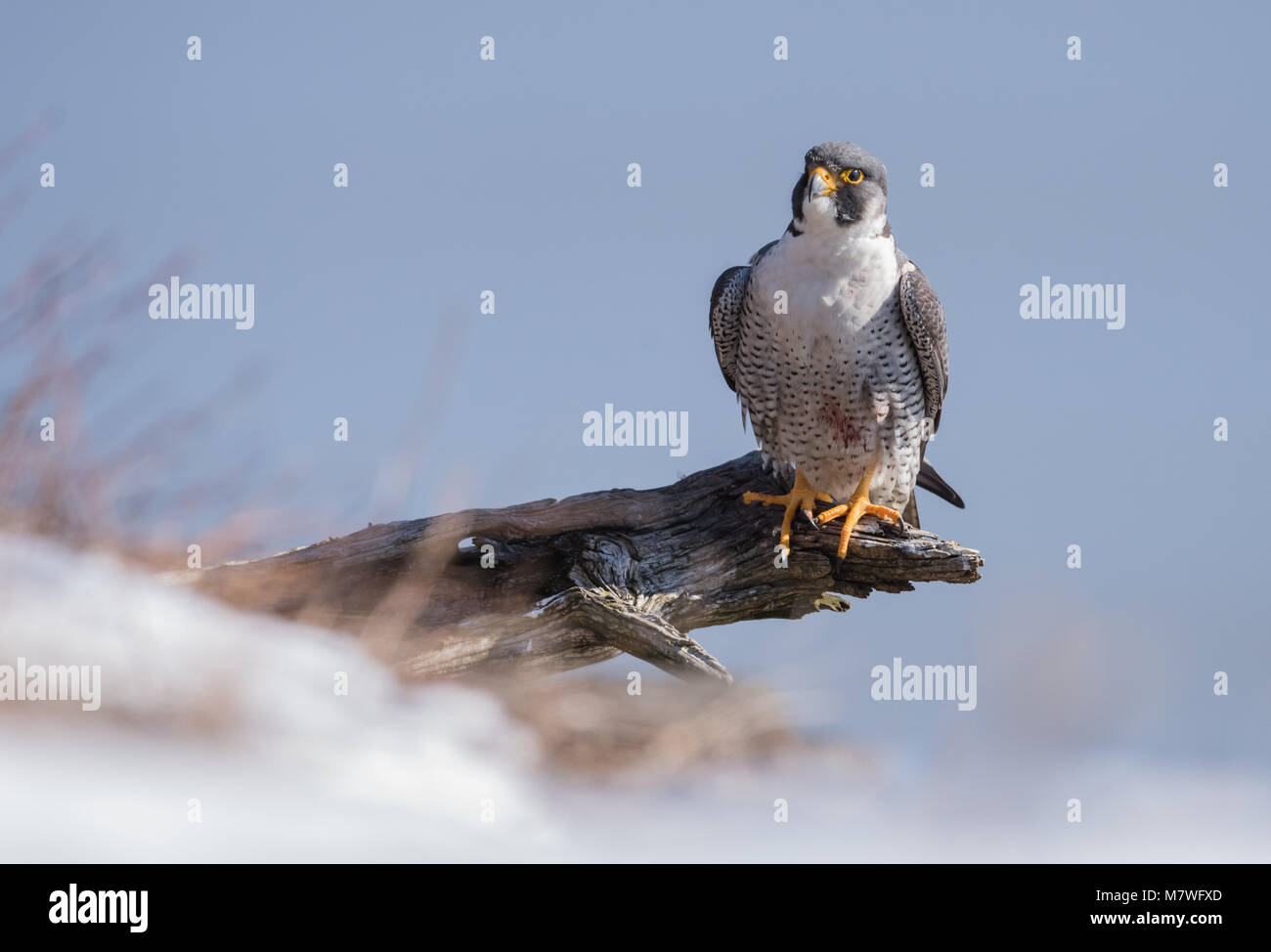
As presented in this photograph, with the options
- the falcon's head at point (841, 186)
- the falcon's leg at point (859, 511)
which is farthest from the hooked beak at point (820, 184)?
the falcon's leg at point (859, 511)

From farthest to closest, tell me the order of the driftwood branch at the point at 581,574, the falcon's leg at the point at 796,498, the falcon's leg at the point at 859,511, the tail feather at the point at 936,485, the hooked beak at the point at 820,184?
the tail feather at the point at 936,485 → the falcon's leg at the point at 796,498 → the falcon's leg at the point at 859,511 → the driftwood branch at the point at 581,574 → the hooked beak at the point at 820,184

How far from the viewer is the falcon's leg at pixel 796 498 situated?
21.9ft

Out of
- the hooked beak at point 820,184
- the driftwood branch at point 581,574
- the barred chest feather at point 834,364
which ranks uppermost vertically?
the hooked beak at point 820,184

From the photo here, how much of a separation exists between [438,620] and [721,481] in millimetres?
1855

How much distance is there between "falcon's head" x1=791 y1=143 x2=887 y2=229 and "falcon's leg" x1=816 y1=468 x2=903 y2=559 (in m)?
1.47

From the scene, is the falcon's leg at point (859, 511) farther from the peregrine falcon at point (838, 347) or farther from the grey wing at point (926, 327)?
the grey wing at point (926, 327)

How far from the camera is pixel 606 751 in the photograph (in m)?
5.21

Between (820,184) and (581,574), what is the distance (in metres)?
2.48

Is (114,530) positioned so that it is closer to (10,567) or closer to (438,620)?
(10,567)

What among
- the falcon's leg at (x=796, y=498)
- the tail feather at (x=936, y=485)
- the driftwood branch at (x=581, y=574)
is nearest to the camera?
the driftwood branch at (x=581, y=574)

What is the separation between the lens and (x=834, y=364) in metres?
6.30

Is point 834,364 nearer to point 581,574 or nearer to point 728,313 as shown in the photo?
point 728,313

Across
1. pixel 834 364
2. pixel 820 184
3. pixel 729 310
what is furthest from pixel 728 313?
pixel 820 184

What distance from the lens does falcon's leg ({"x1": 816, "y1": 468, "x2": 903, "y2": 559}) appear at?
6.55m
